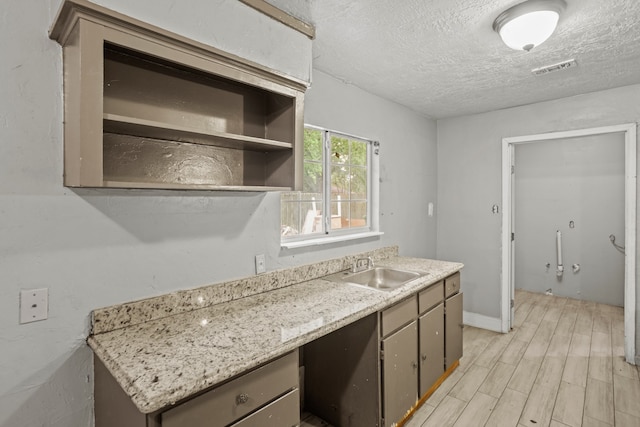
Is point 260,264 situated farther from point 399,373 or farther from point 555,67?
point 555,67

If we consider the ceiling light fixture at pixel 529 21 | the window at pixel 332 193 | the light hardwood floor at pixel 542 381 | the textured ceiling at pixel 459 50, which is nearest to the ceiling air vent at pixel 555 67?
the textured ceiling at pixel 459 50

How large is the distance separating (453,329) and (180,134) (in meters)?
2.39

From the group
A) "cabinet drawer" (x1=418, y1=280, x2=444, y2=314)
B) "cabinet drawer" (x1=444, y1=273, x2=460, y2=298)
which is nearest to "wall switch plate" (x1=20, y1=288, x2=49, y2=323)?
"cabinet drawer" (x1=418, y1=280, x2=444, y2=314)

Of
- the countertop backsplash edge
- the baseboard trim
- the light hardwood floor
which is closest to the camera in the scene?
the countertop backsplash edge

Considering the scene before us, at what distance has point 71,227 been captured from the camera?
1300 mm

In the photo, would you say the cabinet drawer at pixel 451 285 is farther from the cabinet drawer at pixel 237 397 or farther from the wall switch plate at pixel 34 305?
the wall switch plate at pixel 34 305

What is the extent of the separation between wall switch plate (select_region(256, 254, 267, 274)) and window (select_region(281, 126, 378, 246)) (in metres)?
0.23

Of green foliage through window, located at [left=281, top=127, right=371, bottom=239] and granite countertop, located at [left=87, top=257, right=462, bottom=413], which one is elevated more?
green foliage through window, located at [left=281, top=127, right=371, bottom=239]

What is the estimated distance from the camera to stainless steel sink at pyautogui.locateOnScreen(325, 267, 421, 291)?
2.41 meters

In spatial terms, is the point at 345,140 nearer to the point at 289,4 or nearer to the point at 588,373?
the point at 289,4

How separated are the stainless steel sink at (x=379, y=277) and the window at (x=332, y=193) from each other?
31cm

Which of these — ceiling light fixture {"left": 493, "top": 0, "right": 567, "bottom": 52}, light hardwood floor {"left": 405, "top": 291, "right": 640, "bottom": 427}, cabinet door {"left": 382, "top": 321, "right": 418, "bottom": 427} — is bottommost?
light hardwood floor {"left": 405, "top": 291, "right": 640, "bottom": 427}

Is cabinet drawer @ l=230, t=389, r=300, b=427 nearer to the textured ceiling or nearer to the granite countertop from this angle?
the granite countertop

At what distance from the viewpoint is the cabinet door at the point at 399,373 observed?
1872 mm
